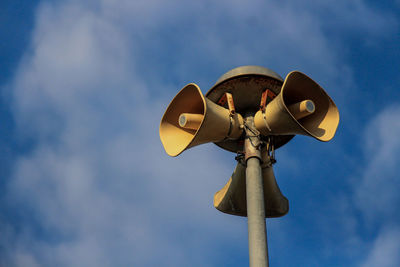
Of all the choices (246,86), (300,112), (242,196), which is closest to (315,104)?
(300,112)

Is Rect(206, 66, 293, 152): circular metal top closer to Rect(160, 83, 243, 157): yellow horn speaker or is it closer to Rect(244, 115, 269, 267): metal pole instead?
Rect(244, 115, 269, 267): metal pole

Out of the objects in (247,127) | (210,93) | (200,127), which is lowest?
(200,127)

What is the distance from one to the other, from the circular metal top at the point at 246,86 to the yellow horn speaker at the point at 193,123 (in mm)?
716

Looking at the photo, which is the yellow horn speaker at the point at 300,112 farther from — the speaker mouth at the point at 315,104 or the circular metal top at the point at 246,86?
the circular metal top at the point at 246,86

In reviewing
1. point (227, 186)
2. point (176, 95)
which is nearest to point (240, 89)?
point (176, 95)

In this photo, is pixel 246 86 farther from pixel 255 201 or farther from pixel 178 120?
pixel 255 201

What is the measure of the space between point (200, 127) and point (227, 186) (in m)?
4.15

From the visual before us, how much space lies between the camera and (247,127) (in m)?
17.2

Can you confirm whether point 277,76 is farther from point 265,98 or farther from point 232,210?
point 232,210

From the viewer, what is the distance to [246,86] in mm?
17344

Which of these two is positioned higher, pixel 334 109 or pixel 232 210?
pixel 334 109

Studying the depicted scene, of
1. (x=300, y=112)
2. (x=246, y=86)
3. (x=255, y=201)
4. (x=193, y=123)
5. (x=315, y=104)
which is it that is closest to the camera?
(x=255, y=201)

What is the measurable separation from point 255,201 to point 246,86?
4226mm

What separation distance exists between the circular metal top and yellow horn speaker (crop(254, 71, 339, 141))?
74 centimetres
